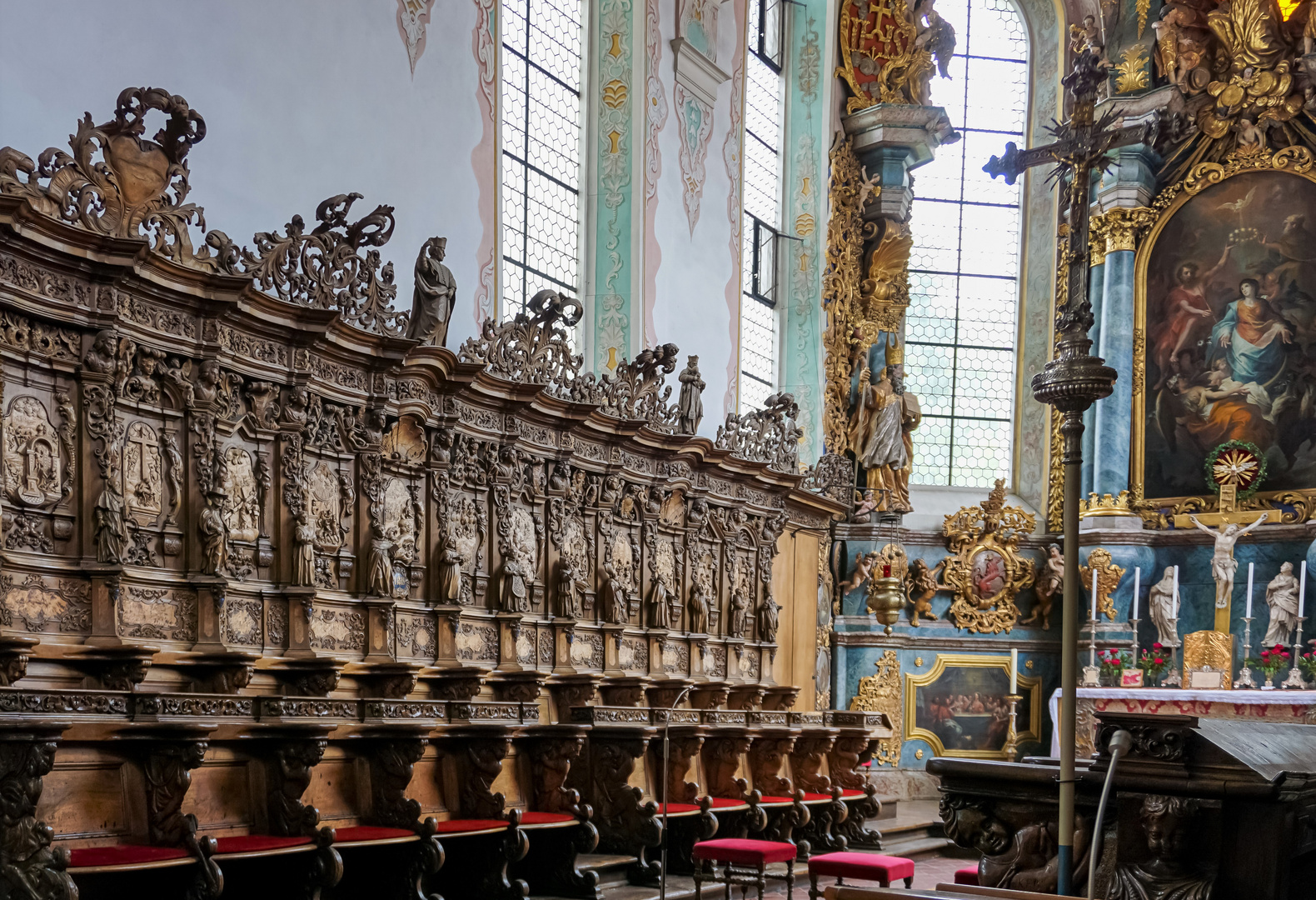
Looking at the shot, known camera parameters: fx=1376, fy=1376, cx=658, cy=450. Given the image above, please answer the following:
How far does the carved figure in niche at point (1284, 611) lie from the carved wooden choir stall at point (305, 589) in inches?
300

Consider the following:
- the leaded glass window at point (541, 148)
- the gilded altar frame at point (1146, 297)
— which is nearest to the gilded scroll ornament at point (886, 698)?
the gilded altar frame at point (1146, 297)

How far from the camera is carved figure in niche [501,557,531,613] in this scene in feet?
34.6

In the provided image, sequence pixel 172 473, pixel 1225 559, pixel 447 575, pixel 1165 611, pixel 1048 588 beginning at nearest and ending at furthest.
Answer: pixel 172 473
pixel 447 575
pixel 1225 559
pixel 1165 611
pixel 1048 588

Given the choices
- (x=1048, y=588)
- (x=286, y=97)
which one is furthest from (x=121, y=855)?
(x=1048, y=588)

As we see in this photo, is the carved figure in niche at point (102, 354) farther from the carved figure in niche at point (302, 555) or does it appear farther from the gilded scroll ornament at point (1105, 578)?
the gilded scroll ornament at point (1105, 578)

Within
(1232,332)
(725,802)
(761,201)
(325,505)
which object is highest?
(761,201)

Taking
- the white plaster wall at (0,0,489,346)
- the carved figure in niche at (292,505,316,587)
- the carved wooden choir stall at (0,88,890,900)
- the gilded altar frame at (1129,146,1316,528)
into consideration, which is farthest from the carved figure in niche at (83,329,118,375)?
the gilded altar frame at (1129,146,1316,528)

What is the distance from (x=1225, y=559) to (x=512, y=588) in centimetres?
1093

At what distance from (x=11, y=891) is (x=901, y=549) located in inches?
563

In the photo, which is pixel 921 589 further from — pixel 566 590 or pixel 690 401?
pixel 566 590

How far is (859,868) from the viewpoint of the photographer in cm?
747

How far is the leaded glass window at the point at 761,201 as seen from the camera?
1803 cm

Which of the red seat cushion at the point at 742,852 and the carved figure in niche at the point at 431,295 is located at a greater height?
the carved figure in niche at the point at 431,295

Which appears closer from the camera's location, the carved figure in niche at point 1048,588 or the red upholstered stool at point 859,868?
the red upholstered stool at point 859,868
